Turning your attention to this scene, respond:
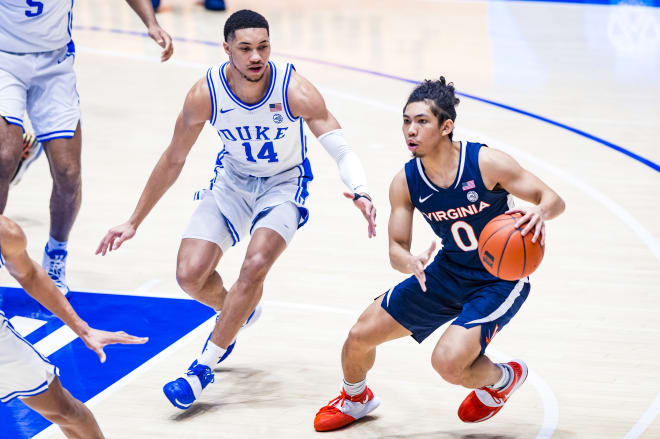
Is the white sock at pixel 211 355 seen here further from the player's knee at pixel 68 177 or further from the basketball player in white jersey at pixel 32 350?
the player's knee at pixel 68 177

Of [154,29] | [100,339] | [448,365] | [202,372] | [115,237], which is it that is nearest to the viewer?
[100,339]

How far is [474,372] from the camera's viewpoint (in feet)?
15.0

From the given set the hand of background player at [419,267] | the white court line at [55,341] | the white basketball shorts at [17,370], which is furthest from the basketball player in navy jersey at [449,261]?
the white court line at [55,341]

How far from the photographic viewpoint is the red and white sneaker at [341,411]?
4.85m

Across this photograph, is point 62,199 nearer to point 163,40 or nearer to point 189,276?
point 163,40

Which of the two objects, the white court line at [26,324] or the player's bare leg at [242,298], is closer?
the player's bare leg at [242,298]

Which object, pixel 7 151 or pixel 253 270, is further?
pixel 7 151

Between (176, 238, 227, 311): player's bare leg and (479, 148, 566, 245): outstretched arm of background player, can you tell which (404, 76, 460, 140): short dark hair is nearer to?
(479, 148, 566, 245): outstretched arm of background player

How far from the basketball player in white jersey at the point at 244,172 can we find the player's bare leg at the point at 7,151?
1.13m

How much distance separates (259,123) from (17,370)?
6.77ft

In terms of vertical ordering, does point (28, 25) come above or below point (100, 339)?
above

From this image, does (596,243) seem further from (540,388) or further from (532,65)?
(532,65)

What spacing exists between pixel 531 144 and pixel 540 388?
192 inches

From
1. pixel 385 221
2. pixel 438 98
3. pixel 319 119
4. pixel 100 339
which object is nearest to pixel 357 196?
pixel 319 119
